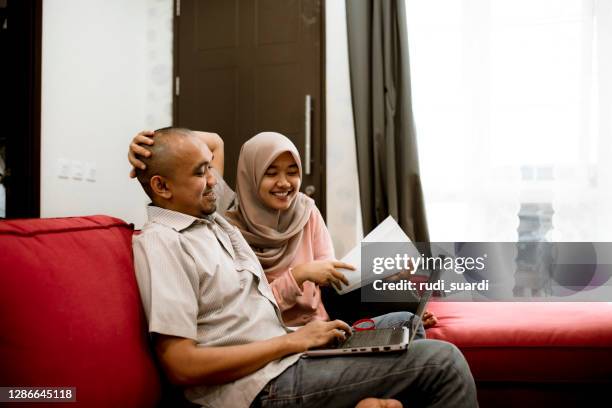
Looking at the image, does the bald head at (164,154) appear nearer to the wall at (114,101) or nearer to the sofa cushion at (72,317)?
the sofa cushion at (72,317)

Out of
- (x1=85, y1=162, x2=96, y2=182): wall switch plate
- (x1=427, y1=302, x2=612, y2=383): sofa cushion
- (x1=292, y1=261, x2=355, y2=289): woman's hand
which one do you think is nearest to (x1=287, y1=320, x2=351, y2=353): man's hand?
(x1=292, y1=261, x2=355, y2=289): woman's hand

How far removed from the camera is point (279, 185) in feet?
5.44

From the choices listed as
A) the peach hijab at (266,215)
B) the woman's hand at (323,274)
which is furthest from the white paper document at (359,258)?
the peach hijab at (266,215)

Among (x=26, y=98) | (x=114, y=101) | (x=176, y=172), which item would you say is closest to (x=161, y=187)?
(x=176, y=172)

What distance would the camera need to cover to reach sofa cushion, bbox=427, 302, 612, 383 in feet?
4.91

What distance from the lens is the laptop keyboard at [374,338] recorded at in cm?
104

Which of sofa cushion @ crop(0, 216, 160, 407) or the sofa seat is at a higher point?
sofa cushion @ crop(0, 216, 160, 407)

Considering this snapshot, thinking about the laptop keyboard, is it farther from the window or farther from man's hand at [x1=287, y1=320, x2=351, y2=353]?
the window

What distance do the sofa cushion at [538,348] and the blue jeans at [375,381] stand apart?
585 millimetres

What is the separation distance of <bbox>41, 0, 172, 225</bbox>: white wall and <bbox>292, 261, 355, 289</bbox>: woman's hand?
154 cm

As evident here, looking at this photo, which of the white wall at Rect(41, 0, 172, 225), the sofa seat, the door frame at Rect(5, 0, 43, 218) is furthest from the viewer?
the white wall at Rect(41, 0, 172, 225)

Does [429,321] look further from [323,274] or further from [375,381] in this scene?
[375,381]

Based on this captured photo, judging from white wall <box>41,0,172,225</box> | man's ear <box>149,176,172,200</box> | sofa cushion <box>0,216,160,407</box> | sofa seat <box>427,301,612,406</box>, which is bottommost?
sofa seat <box>427,301,612,406</box>

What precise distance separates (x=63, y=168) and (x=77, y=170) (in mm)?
101
